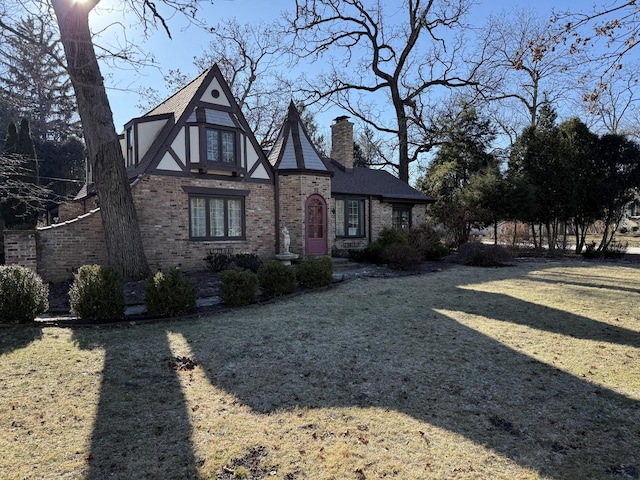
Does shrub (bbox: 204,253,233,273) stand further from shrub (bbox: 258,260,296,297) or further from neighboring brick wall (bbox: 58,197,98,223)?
neighboring brick wall (bbox: 58,197,98,223)

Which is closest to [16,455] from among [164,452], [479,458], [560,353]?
[164,452]

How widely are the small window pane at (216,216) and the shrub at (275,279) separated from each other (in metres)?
5.37

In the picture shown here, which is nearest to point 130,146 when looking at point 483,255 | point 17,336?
point 17,336

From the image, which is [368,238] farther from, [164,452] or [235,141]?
[164,452]

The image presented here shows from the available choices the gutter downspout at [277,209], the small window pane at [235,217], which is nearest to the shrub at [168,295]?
the small window pane at [235,217]

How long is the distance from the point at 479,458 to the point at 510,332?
3.97m

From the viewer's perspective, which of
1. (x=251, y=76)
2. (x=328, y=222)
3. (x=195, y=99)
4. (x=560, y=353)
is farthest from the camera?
(x=251, y=76)

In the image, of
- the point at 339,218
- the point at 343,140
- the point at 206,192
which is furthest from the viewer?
the point at 343,140

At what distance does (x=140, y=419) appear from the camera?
3785mm

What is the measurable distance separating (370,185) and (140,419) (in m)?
17.8

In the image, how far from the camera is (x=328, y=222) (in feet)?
54.2

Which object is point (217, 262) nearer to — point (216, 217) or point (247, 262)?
point (247, 262)

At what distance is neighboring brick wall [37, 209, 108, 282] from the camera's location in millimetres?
10930

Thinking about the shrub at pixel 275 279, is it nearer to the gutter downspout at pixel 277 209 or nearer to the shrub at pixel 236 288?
the shrub at pixel 236 288
